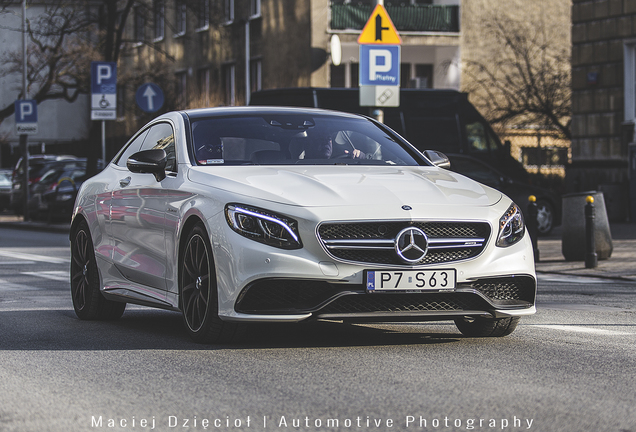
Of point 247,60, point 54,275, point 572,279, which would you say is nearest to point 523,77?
point 247,60

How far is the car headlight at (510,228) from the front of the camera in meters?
6.93

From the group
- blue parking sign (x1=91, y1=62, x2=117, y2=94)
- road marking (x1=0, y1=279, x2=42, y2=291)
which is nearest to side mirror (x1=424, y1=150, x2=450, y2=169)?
road marking (x1=0, y1=279, x2=42, y2=291)

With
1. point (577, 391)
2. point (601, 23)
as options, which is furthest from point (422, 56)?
point (577, 391)

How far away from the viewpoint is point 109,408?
5.26m

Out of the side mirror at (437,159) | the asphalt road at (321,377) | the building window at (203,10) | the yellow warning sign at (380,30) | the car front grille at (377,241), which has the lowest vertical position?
the asphalt road at (321,377)

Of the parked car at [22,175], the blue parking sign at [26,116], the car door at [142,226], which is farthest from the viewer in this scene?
the parked car at [22,175]

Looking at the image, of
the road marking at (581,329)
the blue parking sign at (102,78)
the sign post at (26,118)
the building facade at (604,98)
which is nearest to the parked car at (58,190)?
the sign post at (26,118)

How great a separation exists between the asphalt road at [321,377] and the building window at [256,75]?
3091cm

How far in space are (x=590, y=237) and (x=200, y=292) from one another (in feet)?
27.3

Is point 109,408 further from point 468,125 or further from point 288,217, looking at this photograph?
point 468,125

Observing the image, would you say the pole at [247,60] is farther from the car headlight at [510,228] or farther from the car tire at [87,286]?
the car headlight at [510,228]

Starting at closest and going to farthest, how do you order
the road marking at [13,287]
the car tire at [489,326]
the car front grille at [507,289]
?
the car front grille at [507,289], the car tire at [489,326], the road marking at [13,287]

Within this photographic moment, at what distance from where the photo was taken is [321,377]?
5.95 metres

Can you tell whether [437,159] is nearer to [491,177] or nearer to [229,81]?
[491,177]
